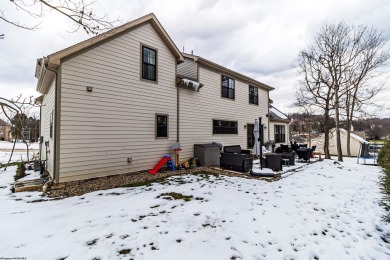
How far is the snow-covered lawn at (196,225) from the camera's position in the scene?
2766 mm

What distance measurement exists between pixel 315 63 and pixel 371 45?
15.1 ft

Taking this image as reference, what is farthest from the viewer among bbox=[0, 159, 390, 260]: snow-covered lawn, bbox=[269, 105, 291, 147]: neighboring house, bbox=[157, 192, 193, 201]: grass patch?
bbox=[269, 105, 291, 147]: neighboring house

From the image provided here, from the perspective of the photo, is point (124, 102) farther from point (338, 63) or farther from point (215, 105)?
point (338, 63)

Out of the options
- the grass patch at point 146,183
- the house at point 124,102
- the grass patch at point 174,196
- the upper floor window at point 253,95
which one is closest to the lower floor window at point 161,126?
the house at point 124,102

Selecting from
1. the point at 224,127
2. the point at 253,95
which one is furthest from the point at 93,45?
the point at 253,95

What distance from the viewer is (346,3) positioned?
369 inches

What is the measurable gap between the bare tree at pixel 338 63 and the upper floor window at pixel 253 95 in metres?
4.82

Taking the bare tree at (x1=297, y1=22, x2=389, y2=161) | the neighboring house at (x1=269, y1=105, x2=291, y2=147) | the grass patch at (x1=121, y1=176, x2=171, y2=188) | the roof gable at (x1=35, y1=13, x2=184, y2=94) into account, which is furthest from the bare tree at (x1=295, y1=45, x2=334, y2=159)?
the grass patch at (x1=121, y1=176, x2=171, y2=188)

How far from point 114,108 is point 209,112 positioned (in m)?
6.13

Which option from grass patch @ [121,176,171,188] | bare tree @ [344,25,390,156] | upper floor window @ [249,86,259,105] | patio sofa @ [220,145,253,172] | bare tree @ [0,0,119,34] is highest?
bare tree @ [344,25,390,156]

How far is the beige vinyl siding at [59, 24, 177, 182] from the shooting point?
21.1 ft

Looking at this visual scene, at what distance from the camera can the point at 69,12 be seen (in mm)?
3055

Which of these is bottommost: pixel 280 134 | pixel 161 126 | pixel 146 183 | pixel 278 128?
pixel 146 183

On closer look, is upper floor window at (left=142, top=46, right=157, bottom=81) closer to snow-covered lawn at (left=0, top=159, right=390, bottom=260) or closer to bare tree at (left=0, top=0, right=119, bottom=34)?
bare tree at (left=0, top=0, right=119, bottom=34)
